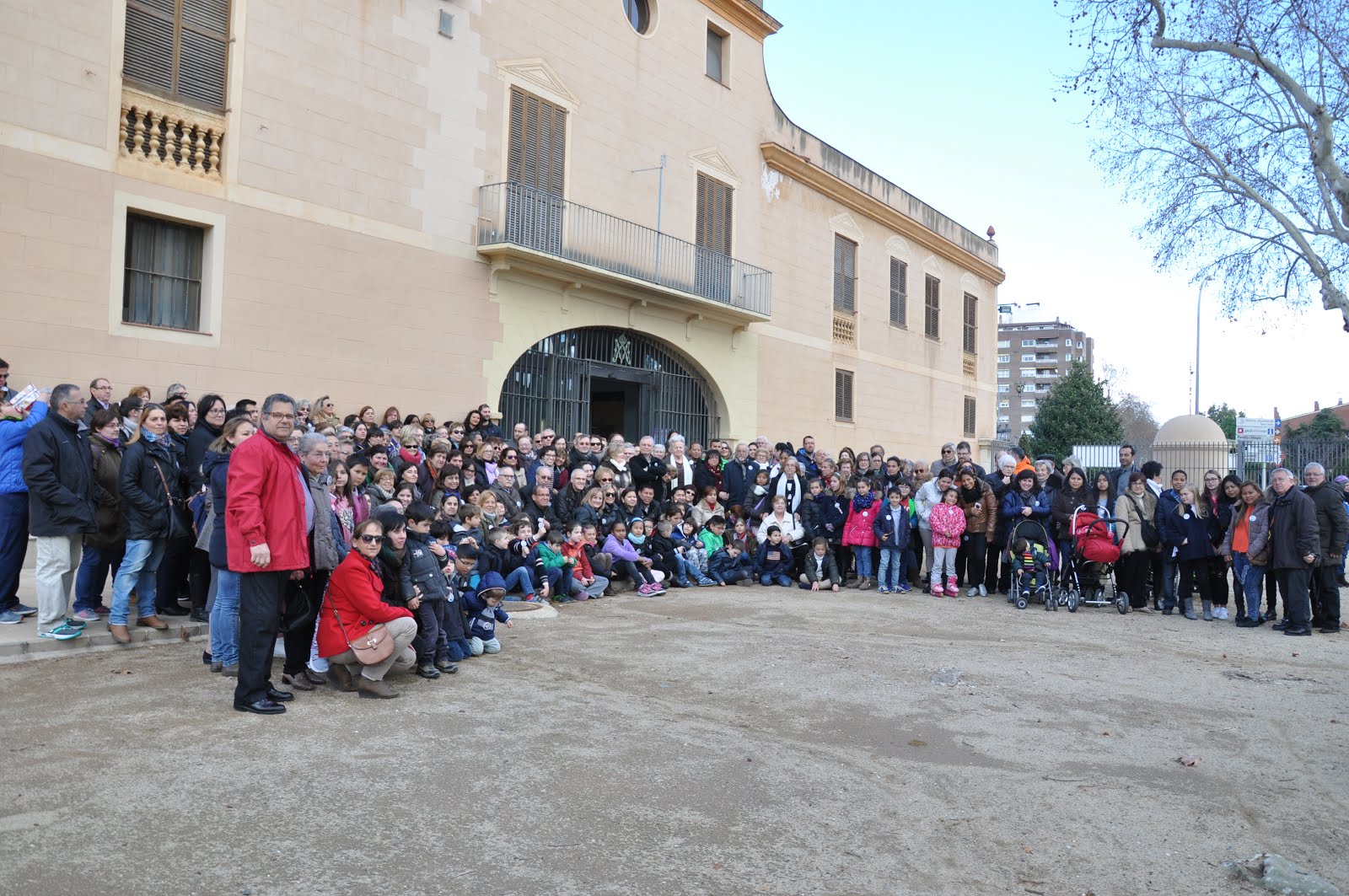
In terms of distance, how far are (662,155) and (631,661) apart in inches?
558

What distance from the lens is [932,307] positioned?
29.8m

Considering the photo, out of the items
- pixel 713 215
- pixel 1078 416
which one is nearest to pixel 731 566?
pixel 713 215

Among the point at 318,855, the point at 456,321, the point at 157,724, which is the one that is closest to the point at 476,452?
the point at 456,321

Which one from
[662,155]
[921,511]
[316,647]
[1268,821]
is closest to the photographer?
[1268,821]

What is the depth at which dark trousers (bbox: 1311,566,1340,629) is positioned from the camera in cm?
1084

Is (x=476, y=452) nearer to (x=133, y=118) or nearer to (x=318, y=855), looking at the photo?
(x=133, y=118)

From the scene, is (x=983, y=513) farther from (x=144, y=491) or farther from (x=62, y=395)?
(x=62, y=395)


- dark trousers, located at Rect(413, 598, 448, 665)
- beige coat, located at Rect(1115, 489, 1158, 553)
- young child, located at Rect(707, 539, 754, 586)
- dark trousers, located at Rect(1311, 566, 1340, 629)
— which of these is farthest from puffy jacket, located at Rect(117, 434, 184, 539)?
dark trousers, located at Rect(1311, 566, 1340, 629)

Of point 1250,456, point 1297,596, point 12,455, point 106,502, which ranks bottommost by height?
point 1297,596

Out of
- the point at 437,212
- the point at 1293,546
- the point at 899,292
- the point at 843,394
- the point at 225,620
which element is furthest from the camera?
the point at 899,292

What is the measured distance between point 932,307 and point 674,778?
2657 cm

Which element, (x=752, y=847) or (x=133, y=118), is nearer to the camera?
(x=752, y=847)

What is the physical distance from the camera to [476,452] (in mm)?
11969

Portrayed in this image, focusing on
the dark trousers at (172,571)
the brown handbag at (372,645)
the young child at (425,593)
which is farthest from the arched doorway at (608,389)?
the brown handbag at (372,645)
